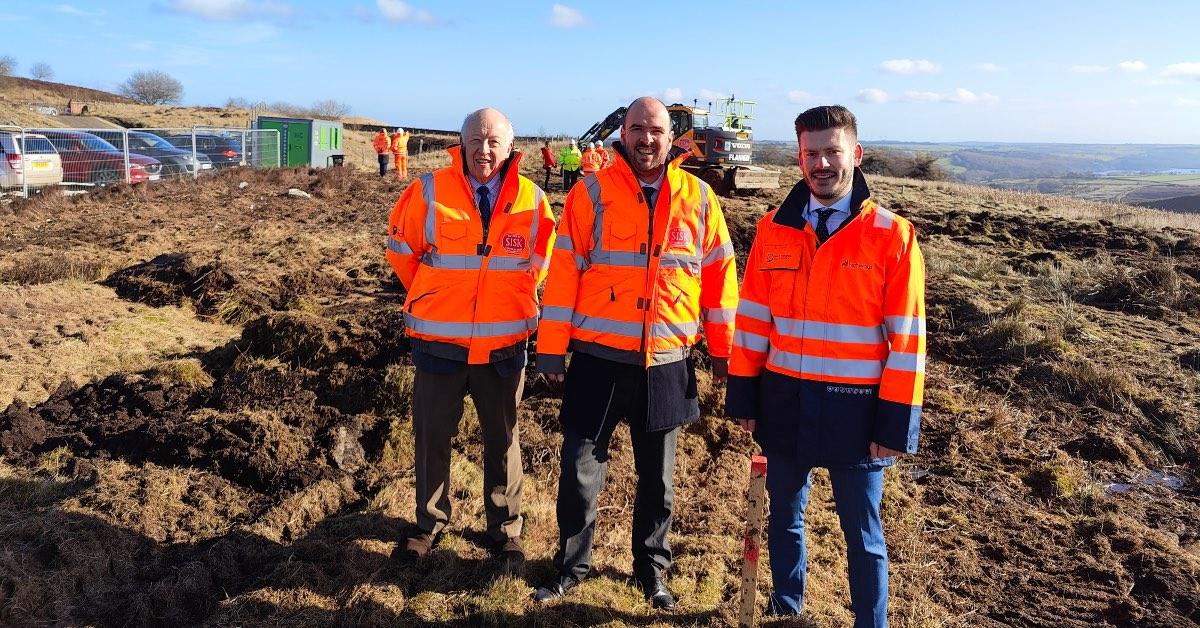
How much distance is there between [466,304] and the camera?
3.29m

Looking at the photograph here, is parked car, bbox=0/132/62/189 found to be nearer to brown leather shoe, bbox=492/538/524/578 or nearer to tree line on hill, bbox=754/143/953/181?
brown leather shoe, bbox=492/538/524/578

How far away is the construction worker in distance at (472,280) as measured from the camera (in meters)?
Answer: 3.28

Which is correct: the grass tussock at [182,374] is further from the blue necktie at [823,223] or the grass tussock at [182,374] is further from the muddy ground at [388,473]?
the blue necktie at [823,223]

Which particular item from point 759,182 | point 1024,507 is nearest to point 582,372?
point 1024,507

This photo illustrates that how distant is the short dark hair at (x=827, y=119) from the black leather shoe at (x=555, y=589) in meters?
2.06

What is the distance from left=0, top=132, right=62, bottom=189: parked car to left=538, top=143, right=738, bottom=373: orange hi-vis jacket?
14.6 m

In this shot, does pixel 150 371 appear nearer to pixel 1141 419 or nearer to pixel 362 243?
pixel 362 243

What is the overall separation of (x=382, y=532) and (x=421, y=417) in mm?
739

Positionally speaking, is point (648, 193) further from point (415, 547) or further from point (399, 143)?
point (399, 143)

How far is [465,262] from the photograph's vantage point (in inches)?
129

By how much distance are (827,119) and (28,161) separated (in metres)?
15.7

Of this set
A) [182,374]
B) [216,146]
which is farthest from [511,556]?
[216,146]

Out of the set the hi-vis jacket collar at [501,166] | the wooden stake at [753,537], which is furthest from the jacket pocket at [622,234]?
the wooden stake at [753,537]

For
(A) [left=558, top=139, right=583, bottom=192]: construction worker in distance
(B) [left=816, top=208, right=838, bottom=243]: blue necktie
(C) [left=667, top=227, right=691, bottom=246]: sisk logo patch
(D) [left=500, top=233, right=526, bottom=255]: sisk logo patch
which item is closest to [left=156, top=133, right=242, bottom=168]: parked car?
(A) [left=558, top=139, right=583, bottom=192]: construction worker in distance
